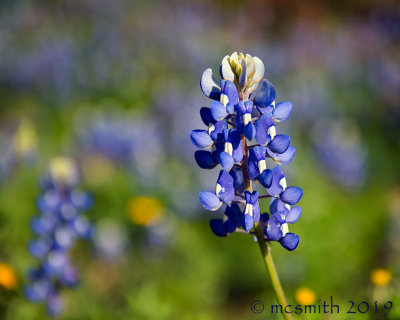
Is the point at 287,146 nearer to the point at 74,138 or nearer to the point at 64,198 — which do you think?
the point at 64,198

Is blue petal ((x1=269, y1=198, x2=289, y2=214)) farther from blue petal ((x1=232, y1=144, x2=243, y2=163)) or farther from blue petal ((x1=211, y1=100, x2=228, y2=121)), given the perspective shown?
blue petal ((x1=211, y1=100, x2=228, y2=121))

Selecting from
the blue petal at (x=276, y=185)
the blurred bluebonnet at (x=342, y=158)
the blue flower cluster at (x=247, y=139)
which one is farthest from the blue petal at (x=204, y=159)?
the blurred bluebonnet at (x=342, y=158)

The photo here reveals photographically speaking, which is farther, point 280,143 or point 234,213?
point 234,213

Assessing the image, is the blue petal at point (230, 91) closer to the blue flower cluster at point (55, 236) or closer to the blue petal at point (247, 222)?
the blue petal at point (247, 222)

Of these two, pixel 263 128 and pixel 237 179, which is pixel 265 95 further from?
pixel 237 179

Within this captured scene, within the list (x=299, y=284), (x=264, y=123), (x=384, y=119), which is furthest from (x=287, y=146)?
(x=384, y=119)

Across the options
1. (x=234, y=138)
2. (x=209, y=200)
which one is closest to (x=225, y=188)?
(x=209, y=200)

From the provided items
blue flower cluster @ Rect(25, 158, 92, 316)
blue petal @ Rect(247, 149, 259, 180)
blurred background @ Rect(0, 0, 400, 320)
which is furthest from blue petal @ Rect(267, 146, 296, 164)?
blue flower cluster @ Rect(25, 158, 92, 316)
